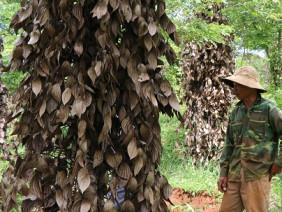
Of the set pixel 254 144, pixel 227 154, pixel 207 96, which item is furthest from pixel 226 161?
pixel 207 96

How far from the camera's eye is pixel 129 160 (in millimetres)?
2266

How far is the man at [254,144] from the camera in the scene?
11.7 feet

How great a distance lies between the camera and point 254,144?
11.8 ft

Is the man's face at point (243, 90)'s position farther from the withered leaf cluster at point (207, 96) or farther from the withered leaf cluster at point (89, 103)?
the withered leaf cluster at point (207, 96)

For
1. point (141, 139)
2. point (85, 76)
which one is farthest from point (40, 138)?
point (141, 139)

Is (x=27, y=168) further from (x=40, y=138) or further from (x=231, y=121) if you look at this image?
(x=231, y=121)

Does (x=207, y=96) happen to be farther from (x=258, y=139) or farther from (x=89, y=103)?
(x=89, y=103)

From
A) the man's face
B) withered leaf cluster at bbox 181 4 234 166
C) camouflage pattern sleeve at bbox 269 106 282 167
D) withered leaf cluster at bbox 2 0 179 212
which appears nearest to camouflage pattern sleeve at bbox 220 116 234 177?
the man's face

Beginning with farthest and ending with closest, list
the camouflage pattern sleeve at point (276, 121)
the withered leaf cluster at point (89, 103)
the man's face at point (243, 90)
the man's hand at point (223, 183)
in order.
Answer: the man's hand at point (223, 183)
the man's face at point (243, 90)
the camouflage pattern sleeve at point (276, 121)
the withered leaf cluster at point (89, 103)

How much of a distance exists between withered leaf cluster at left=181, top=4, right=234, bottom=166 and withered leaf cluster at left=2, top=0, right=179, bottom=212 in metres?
5.71

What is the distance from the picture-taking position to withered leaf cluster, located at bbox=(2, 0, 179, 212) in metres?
2.10

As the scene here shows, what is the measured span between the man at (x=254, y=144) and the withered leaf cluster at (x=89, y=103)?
156cm

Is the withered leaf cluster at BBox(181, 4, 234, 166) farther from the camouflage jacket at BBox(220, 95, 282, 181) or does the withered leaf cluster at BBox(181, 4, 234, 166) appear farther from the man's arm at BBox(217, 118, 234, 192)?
the camouflage jacket at BBox(220, 95, 282, 181)

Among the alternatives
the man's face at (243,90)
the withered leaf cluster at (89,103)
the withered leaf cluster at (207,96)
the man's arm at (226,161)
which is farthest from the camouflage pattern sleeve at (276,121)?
the withered leaf cluster at (207,96)
